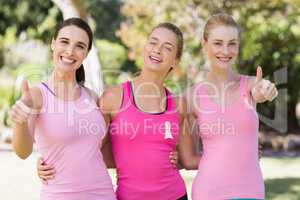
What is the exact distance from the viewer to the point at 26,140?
9.29ft

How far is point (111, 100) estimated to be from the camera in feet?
10.5

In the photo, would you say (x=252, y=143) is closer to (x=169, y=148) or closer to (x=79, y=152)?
(x=169, y=148)

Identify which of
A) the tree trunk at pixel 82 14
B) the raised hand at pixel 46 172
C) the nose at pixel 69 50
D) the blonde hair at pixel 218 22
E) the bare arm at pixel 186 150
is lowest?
the raised hand at pixel 46 172

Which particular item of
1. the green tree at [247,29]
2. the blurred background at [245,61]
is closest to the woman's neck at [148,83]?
the blurred background at [245,61]

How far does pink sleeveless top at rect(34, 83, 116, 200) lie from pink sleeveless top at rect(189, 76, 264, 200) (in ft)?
1.87

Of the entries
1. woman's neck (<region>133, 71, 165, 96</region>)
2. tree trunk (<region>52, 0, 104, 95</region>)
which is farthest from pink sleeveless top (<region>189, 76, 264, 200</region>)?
tree trunk (<region>52, 0, 104, 95</region>)

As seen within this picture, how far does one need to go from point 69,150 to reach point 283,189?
5236 millimetres

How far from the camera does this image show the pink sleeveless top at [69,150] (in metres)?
2.85

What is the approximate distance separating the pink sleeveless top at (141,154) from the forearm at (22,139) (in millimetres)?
529

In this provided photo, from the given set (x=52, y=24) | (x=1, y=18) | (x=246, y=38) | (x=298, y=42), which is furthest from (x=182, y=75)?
(x=1, y=18)

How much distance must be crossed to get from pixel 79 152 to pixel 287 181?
583 centimetres

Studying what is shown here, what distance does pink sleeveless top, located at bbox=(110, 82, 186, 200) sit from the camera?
3.09 m

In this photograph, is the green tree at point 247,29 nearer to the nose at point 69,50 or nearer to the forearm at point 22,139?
the nose at point 69,50

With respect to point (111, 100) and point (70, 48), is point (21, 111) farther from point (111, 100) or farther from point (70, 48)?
point (111, 100)
